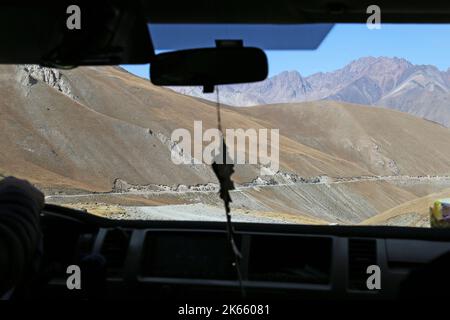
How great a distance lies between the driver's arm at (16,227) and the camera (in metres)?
1.67

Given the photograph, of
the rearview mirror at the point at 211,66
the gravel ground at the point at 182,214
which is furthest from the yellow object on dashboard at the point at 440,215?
the gravel ground at the point at 182,214

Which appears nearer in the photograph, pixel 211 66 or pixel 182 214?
pixel 211 66

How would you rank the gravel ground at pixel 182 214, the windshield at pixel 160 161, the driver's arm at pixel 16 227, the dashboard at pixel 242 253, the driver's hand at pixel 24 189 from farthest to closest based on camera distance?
the windshield at pixel 160 161
the gravel ground at pixel 182 214
the dashboard at pixel 242 253
the driver's hand at pixel 24 189
the driver's arm at pixel 16 227

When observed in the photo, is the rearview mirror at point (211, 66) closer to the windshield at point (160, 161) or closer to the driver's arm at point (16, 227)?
the driver's arm at point (16, 227)

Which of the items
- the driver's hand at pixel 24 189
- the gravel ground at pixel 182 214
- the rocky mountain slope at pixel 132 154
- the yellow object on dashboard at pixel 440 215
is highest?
the rocky mountain slope at pixel 132 154

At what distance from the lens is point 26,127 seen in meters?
68.8

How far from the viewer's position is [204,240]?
4.27m

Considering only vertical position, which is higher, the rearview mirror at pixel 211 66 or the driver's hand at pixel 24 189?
the rearview mirror at pixel 211 66

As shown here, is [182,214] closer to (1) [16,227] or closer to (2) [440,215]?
(2) [440,215]

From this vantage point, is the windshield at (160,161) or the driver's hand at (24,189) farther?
the windshield at (160,161)

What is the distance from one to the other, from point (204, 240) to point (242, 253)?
0.26 meters

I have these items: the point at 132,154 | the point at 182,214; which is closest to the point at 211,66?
the point at 182,214

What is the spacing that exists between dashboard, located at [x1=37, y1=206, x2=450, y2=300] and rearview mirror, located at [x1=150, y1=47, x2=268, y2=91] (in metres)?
1.50

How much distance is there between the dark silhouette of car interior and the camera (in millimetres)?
2818
